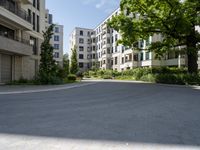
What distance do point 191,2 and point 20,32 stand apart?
19.9 meters

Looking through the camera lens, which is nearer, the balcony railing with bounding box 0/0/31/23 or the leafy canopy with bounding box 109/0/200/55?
the balcony railing with bounding box 0/0/31/23

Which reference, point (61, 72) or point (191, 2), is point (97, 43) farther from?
point (191, 2)

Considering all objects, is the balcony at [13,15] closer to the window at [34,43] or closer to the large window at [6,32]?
the large window at [6,32]

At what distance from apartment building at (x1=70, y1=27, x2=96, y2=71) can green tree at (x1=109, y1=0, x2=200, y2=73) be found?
6585 centimetres

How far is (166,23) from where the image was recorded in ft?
86.8

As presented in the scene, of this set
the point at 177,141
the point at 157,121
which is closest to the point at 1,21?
the point at 157,121

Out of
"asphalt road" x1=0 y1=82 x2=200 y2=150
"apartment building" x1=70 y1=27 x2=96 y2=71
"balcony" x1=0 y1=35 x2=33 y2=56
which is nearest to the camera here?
"asphalt road" x1=0 y1=82 x2=200 y2=150

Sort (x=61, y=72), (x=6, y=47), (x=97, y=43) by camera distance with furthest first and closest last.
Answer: (x=97, y=43) < (x=61, y=72) < (x=6, y=47)

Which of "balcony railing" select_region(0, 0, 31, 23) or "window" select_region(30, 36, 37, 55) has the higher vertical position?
"balcony railing" select_region(0, 0, 31, 23)

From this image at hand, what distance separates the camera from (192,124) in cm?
742

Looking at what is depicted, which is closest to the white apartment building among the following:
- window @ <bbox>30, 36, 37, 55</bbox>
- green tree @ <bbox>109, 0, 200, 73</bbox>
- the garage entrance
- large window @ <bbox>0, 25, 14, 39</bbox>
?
green tree @ <bbox>109, 0, 200, 73</bbox>

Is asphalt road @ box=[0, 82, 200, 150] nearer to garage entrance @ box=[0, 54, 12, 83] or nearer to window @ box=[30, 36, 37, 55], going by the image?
garage entrance @ box=[0, 54, 12, 83]

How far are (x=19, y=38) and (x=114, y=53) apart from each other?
1770 inches

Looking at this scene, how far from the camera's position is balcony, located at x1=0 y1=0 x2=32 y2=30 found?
24.1 meters
